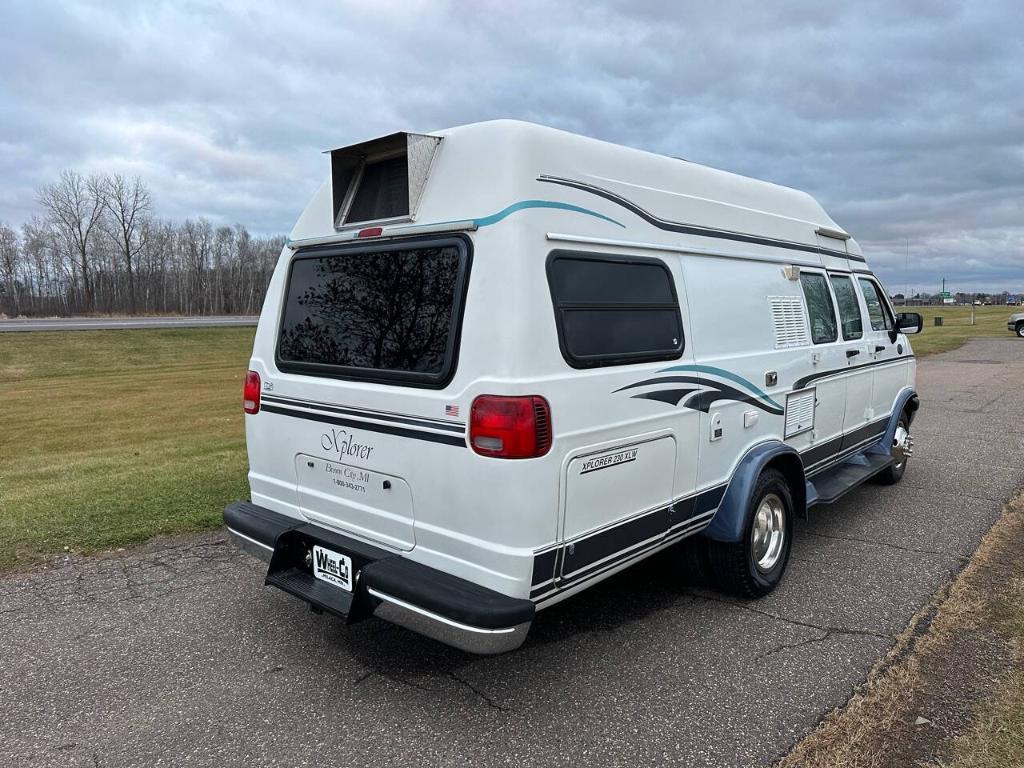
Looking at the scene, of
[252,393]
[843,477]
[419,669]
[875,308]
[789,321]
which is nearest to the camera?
[419,669]

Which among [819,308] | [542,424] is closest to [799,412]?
[819,308]

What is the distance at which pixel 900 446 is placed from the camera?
6.59m

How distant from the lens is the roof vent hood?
328 centimetres

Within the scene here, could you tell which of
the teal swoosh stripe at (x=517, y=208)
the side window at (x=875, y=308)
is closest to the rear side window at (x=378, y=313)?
the teal swoosh stripe at (x=517, y=208)

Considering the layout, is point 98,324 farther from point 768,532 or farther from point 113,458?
point 768,532

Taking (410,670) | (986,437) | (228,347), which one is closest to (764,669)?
(410,670)

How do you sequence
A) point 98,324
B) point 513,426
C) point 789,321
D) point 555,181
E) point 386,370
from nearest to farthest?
point 513,426
point 555,181
point 386,370
point 789,321
point 98,324

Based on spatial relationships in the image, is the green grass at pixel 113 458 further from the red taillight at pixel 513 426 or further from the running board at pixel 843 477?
the running board at pixel 843 477

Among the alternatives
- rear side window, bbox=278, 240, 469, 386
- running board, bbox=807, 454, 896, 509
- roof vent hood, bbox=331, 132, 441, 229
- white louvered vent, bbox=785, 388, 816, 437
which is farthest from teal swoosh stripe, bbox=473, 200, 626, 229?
running board, bbox=807, 454, 896, 509

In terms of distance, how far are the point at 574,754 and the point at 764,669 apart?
116cm

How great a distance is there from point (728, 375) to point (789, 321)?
1025 millimetres

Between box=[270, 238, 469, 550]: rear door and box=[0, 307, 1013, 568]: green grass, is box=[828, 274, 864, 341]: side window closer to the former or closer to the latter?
box=[270, 238, 469, 550]: rear door

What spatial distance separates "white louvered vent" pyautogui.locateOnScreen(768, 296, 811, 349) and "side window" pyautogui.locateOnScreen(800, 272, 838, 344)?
6.0 inches

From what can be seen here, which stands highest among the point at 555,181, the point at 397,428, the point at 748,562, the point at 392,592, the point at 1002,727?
the point at 555,181
